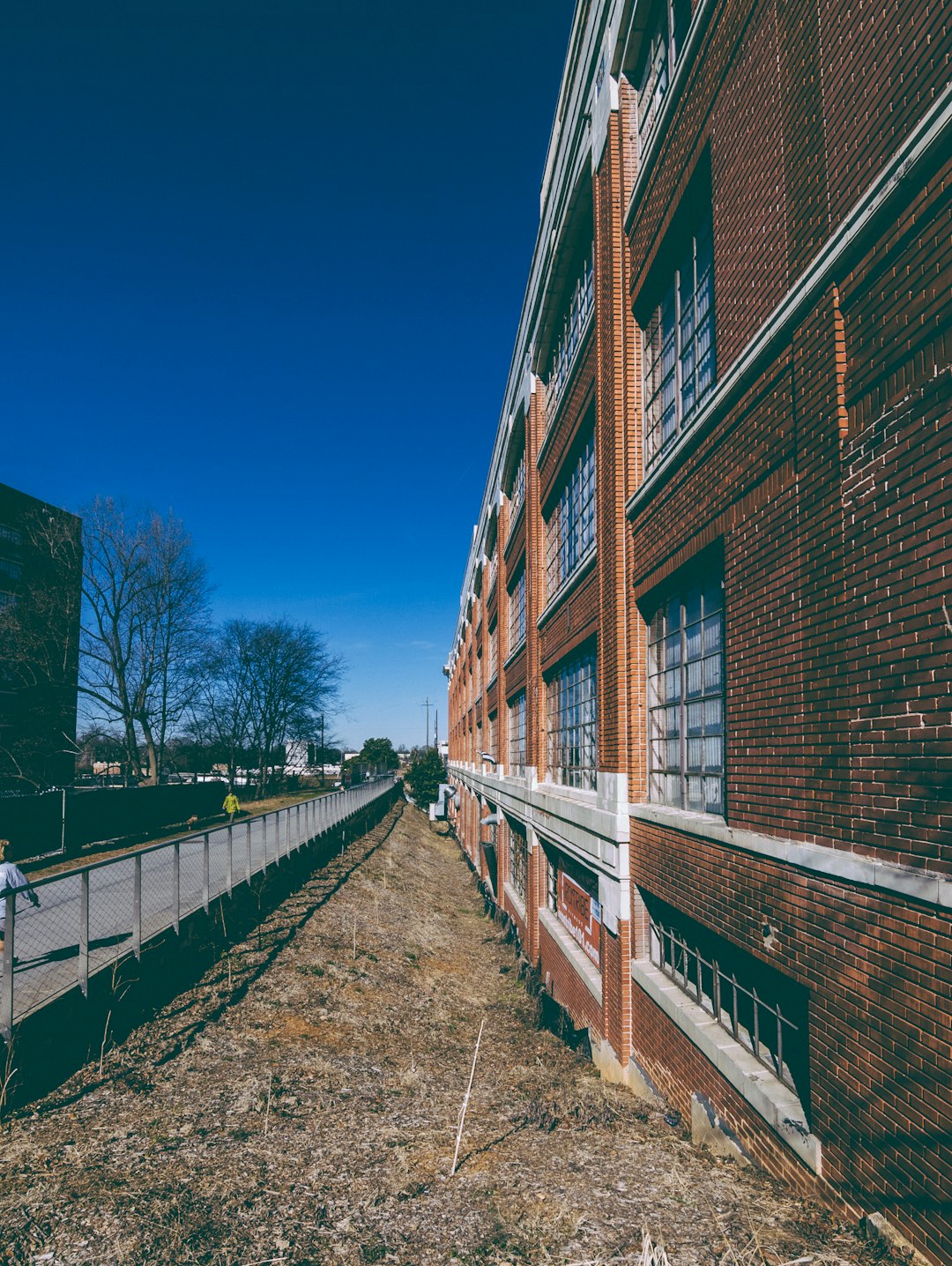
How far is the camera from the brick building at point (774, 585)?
3604mm

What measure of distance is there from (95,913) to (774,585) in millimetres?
7979

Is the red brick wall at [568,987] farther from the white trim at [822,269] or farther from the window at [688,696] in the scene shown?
the white trim at [822,269]

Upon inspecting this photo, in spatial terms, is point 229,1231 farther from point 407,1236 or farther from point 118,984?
point 118,984

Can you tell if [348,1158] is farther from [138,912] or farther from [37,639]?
[37,639]

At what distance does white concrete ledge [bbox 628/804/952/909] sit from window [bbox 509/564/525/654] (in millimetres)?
11852

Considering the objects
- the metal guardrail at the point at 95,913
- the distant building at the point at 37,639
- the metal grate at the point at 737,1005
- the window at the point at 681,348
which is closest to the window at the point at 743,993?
the metal grate at the point at 737,1005

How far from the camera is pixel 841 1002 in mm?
4125

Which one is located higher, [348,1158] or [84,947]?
[84,947]

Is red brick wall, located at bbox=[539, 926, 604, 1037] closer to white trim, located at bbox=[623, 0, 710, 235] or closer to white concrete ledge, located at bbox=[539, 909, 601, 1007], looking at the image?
white concrete ledge, located at bbox=[539, 909, 601, 1007]

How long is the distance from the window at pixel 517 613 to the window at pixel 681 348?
972 centimetres

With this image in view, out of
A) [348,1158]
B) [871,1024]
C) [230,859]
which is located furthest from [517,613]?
[871,1024]

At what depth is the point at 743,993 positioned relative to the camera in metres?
5.81

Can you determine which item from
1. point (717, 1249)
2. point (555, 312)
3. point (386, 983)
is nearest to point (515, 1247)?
point (717, 1249)

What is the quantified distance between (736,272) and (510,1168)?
696 centimetres
